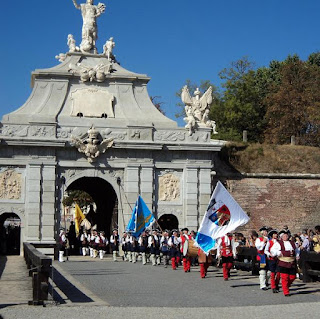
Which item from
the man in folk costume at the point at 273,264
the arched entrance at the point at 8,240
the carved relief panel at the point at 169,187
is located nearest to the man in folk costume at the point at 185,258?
the man in folk costume at the point at 273,264

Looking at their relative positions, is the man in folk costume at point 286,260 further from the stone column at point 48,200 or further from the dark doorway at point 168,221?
the dark doorway at point 168,221

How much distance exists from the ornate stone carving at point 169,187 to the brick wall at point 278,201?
137 inches

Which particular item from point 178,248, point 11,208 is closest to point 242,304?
point 178,248

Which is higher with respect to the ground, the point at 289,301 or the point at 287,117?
the point at 287,117

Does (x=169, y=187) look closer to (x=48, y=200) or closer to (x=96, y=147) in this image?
(x=96, y=147)

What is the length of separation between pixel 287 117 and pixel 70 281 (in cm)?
4274

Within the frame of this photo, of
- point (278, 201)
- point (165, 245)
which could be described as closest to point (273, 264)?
point (165, 245)

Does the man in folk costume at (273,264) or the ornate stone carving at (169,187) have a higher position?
the ornate stone carving at (169,187)

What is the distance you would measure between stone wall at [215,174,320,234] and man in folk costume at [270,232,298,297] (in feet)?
75.4

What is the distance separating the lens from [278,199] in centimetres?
4531

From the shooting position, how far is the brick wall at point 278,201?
147 ft

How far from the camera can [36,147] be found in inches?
1609

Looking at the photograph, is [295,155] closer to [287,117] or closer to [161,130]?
[161,130]

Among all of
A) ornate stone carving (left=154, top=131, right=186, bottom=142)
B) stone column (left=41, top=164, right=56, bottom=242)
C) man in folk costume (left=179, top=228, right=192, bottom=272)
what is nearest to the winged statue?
ornate stone carving (left=154, top=131, right=186, bottom=142)
